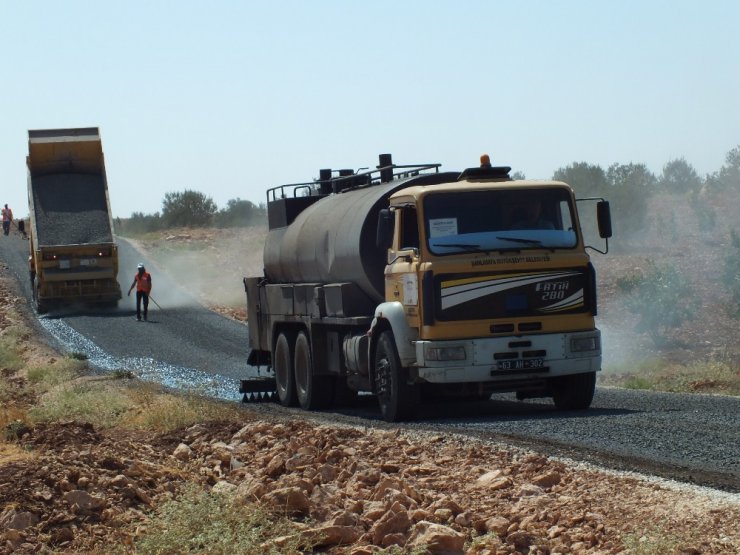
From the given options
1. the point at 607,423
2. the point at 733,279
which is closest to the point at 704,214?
the point at 733,279

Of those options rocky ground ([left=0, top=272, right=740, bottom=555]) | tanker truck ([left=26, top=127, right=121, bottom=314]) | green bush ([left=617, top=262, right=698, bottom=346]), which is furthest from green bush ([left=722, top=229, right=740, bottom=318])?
rocky ground ([left=0, top=272, right=740, bottom=555])

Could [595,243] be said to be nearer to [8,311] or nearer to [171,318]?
[171,318]

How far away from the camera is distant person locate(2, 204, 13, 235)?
59875mm

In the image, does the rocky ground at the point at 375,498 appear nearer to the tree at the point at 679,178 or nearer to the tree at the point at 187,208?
the tree at the point at 679,178

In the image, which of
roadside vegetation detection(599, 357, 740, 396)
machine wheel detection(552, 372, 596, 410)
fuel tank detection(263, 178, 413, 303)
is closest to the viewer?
machine wheel detection(552, 372, 596, 410)

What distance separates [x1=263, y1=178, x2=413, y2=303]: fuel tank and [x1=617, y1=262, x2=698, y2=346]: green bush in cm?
1283

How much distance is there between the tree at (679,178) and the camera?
196ft

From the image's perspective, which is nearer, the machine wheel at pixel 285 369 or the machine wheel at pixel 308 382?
the machine wheel at pixel 308 382

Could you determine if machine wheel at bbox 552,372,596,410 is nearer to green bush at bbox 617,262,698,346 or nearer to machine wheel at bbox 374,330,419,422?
machine wheel at bbox 374,330,419,422

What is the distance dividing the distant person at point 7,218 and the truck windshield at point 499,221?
49.1m

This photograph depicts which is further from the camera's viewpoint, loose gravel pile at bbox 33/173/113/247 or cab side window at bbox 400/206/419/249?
loose gravel pile at bbox 33/173/113/247

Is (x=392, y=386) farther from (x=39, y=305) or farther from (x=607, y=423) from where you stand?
(x=39, y=305)

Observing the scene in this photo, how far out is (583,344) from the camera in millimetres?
14234

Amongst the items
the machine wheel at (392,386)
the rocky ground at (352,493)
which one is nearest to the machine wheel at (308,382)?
the machine wheel at (392,386)
